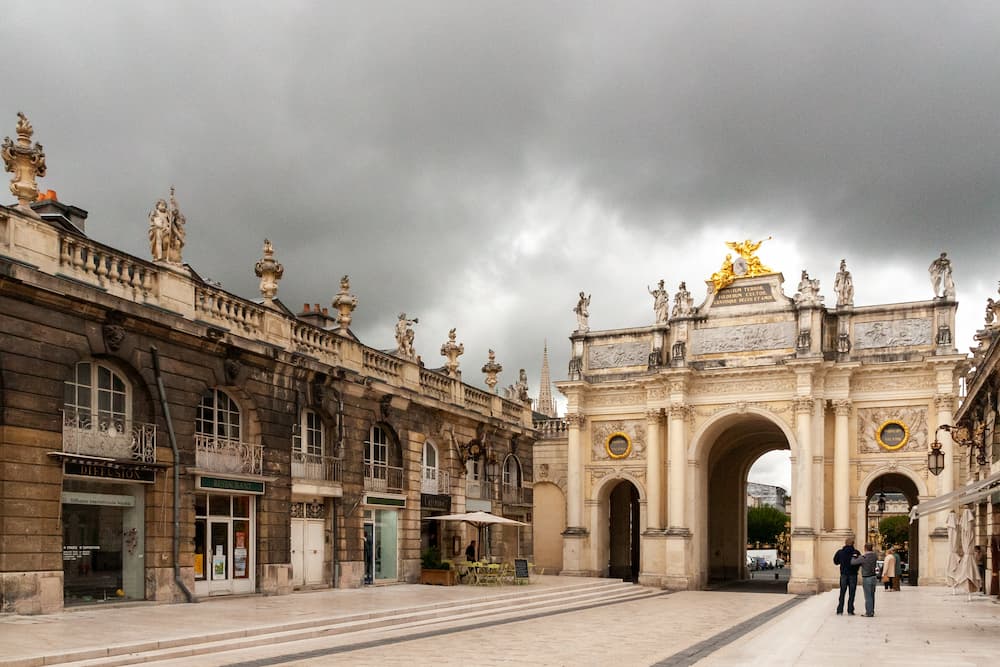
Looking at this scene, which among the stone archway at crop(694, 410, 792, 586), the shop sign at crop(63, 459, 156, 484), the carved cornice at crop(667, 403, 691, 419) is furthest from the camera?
the stone archway at crop(694, 410, 792, 586)

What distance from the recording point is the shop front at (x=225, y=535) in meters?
21.9

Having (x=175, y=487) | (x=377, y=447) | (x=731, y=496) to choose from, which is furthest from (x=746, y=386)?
(x=175, y=487)

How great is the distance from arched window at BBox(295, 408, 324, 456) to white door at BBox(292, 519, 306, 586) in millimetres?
1827

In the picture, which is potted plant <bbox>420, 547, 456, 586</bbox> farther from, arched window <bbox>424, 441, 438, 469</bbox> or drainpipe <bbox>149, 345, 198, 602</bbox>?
drainpipe <bbox>149, 345, 198, 602</bbox>

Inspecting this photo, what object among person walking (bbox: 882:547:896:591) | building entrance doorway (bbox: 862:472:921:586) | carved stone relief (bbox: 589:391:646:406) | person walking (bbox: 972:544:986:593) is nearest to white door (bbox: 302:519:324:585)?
person walking (bbox: 882:547:896:591)

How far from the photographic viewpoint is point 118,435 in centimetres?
1939

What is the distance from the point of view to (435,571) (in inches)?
1177

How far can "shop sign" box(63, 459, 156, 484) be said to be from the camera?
59.3 feet

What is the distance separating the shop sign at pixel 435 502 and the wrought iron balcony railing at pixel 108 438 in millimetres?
12410

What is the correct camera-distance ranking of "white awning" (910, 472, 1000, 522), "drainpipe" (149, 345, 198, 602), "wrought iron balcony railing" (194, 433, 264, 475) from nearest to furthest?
"white awning" (910, 472, 1000, 522)
"drainpipe" (149, 345, 198, 602)
"wrought iron balcony railing" (194, 433, 264, 475)

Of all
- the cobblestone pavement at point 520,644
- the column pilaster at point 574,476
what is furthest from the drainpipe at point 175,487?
the column pilaster at point 574,476

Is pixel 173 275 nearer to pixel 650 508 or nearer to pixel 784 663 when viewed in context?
pixel 784 663

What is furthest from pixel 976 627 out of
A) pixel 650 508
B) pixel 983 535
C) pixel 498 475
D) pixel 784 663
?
pixel 650 508

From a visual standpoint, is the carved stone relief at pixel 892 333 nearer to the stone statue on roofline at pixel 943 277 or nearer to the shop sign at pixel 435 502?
the stone statue on roofline at pixel 943 277
